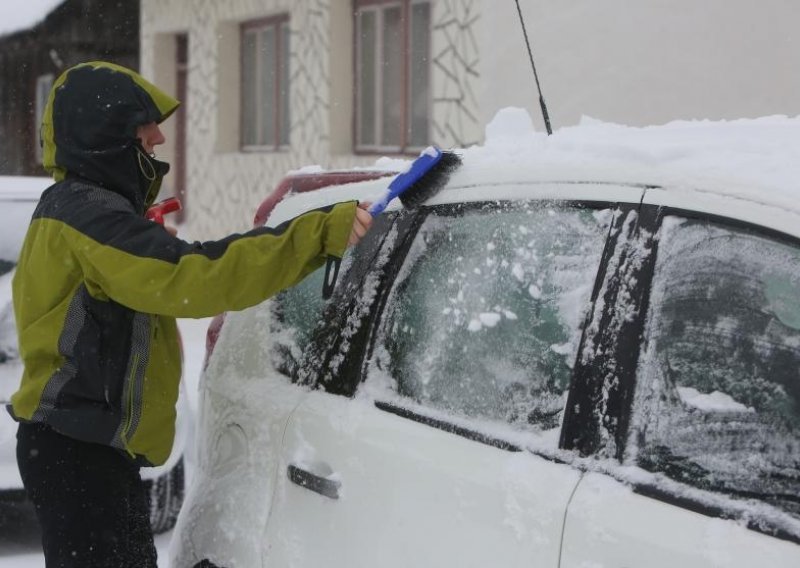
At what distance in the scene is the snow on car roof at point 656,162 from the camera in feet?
6.27

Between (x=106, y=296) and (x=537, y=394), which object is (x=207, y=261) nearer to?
(x=106, y=296)

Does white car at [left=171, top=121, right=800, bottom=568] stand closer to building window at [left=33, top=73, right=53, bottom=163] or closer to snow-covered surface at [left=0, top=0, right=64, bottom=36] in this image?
snow-covered surface at [left=0, top=0, right=64, bottom=36]

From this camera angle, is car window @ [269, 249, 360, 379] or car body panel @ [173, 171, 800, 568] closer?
car body panel @ [173, 171, 800, 568]

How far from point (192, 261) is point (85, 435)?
504 mm

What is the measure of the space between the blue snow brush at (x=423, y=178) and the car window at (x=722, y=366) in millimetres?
594

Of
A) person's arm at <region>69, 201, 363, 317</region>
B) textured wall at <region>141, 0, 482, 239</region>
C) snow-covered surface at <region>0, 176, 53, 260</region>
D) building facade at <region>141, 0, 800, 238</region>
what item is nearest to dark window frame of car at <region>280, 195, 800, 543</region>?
person's arm at <region>69, 201, 363, 317</region>

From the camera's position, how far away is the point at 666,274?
1982mm

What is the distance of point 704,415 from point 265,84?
1161 cm

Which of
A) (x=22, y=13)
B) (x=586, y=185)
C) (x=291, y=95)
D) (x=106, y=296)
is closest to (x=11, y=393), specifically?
(x=106, y=296)

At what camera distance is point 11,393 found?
14.8 feet

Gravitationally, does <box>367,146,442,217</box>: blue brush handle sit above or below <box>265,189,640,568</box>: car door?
above

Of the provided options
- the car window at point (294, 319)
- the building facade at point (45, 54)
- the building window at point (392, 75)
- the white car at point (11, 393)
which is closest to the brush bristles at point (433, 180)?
the car window at point (294, 319)

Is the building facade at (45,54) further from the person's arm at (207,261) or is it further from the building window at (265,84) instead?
the person's arm at (207,261)

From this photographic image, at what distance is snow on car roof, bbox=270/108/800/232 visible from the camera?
6.27 ft
